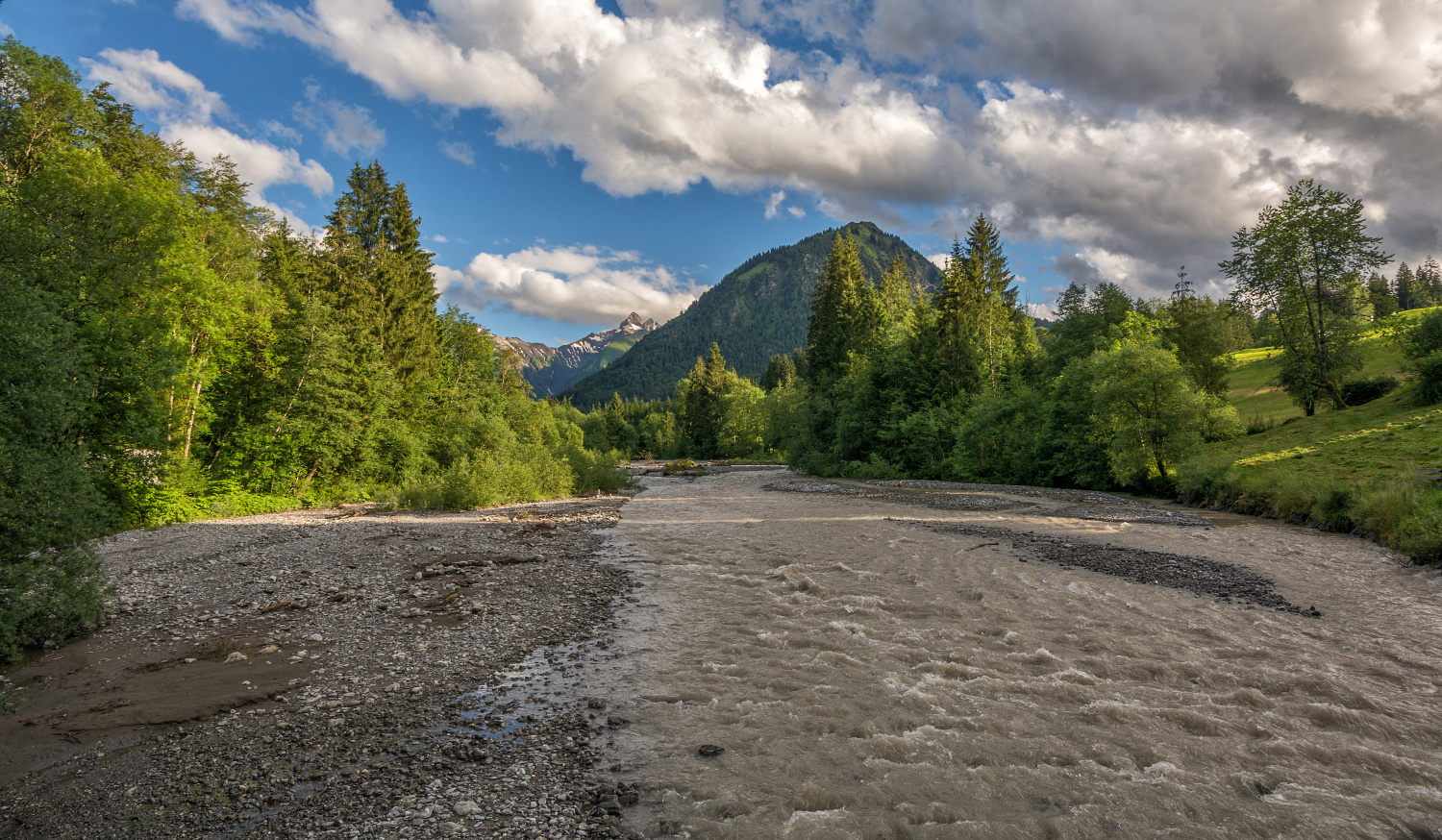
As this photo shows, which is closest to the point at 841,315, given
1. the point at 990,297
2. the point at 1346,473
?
the point at 990,297

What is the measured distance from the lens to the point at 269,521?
20844 mm

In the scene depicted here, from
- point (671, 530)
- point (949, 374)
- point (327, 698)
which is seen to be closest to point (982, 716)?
point (327, 698)

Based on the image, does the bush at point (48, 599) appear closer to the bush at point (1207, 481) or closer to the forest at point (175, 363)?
the forest at point (175, 363)

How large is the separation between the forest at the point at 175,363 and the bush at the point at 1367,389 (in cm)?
5224

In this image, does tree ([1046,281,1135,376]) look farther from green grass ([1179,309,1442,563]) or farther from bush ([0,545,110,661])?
bush ([0,545,110,661])

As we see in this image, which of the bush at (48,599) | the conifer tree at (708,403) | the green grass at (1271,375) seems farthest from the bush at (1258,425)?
Result: the conifer tree at (708,403)

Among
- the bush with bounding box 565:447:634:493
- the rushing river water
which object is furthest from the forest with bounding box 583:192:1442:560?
the bush with bounding box 565:447:634:493

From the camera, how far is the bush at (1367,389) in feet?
114

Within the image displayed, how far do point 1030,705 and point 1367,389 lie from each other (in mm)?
47134

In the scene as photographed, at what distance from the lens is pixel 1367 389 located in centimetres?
3541

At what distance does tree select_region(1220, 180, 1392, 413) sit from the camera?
115 feet

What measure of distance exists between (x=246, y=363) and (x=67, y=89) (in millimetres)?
11429

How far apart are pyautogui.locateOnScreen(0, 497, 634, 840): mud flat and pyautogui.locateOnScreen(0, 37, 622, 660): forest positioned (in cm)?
174

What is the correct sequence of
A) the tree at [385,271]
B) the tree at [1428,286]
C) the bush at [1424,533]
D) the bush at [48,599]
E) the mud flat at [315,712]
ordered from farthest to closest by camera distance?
the tree at [1428,286], the tree at [385,271], the bush at [1424,533], the bush at [48,599], the mud flat at [315,712]
